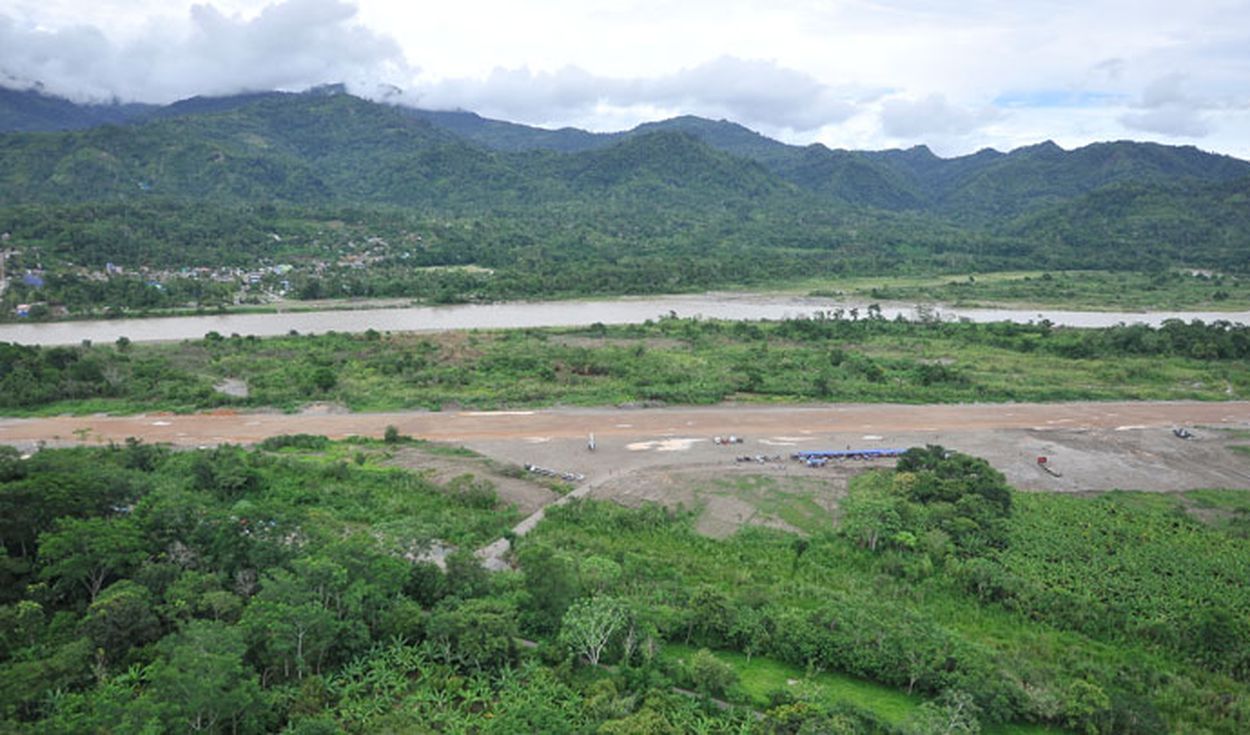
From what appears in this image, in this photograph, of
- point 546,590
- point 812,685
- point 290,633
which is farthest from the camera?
point 546,590

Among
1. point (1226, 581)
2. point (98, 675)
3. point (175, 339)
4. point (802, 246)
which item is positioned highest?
point (802, 246)

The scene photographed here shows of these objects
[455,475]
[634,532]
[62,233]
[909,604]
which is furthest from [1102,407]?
[62,233]

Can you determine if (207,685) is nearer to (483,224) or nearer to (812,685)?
(812,685)

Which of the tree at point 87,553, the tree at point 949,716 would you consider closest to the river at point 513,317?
the tree at point 87,553

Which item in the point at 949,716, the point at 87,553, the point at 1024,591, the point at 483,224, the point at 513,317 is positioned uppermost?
the point at 483,224

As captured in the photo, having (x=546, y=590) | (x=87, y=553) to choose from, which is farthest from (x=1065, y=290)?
(x=87, y=553)

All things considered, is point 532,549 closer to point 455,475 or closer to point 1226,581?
point 455,475

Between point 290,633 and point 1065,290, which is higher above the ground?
point 1065,290
